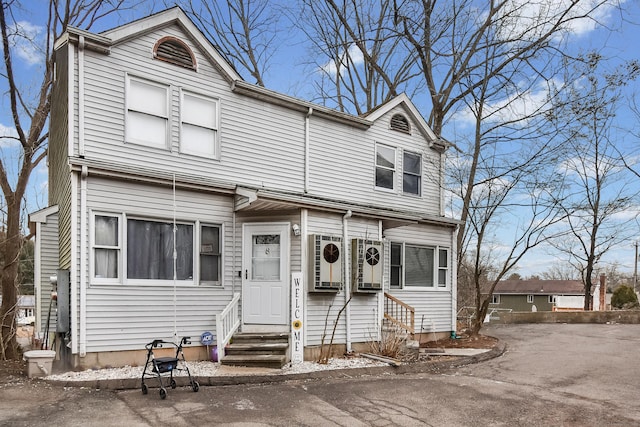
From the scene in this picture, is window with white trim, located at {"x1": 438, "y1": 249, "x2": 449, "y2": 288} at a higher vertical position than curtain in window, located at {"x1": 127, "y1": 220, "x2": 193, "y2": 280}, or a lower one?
lower

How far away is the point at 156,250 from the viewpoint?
9664mm

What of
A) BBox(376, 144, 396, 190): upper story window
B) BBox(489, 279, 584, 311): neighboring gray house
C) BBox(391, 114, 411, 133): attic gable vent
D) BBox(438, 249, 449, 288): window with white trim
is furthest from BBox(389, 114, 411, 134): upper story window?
BBox(489, 279, 584, 311): neighboring gray house

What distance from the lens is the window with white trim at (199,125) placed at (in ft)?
33.7

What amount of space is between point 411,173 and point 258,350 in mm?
6754

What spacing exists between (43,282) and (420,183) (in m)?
9.65

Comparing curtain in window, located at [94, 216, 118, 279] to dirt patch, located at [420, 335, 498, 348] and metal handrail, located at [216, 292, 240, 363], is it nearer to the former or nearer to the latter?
metal handrail, located at [216, 292, 240, 363]

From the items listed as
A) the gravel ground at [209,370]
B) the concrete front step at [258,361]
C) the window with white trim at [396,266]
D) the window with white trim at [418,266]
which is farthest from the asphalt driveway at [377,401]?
the window with white trim at [418,266]

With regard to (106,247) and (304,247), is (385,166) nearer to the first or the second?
(304,247)

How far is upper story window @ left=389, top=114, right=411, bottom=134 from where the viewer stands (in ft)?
45.3

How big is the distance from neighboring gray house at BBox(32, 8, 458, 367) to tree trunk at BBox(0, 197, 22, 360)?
982 mm

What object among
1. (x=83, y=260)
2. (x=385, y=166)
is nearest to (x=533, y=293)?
(x=385, y=166)

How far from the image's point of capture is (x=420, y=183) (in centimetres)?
1416

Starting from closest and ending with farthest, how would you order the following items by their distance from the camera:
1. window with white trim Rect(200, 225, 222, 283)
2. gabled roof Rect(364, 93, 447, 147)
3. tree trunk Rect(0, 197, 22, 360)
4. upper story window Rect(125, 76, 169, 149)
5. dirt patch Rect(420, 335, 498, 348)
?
upper story window Rect(125, 76, 169, 149) → window with white trim Rect(200, 225, 222, 283) → tree trunk Rect(0, 197, 22, 360) → dirt patch Rect(420, 335, 498, 348) → gabled roof Rect(364, 93, 447, 147)

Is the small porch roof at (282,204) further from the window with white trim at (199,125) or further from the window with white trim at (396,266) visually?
the window with white trim at (396,266)
